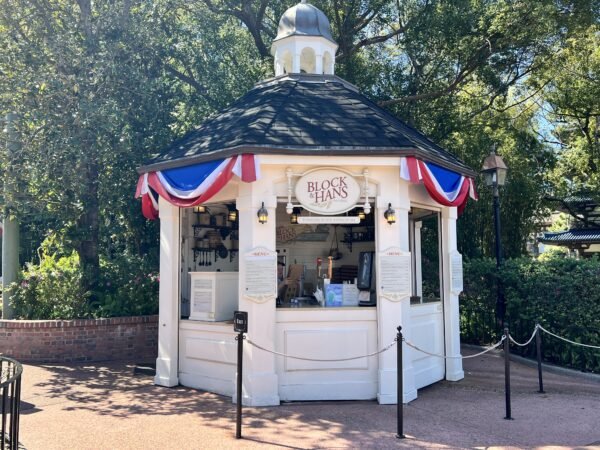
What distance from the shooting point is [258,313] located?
688cm

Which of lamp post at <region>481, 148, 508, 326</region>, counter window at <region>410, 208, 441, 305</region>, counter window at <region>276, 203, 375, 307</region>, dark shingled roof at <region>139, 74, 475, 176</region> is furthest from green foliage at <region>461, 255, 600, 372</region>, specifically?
counter window at <region>276, 203, 375, 307</region>

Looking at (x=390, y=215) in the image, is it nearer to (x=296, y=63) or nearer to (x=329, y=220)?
(x=329, y=220)

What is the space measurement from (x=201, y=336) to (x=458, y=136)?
10430mm

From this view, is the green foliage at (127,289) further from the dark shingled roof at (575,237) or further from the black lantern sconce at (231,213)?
the dark shingled roof at (575,237)

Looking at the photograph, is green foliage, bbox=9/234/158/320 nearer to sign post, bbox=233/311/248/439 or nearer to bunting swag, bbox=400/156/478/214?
sign post, bbox=233/311/248/439

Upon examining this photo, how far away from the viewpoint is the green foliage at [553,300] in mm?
8555

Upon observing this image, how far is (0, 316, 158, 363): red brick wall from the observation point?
31.7 ft

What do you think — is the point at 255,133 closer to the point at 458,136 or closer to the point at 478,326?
the point at 478,326

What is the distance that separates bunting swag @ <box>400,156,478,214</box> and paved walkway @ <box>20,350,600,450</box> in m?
2.78

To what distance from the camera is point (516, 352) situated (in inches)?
406

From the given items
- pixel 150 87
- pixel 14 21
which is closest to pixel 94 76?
pixel 150 87

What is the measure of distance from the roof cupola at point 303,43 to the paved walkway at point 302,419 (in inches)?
232

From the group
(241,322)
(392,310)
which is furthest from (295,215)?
(241,322)

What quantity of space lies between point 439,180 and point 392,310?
6.50 feet
